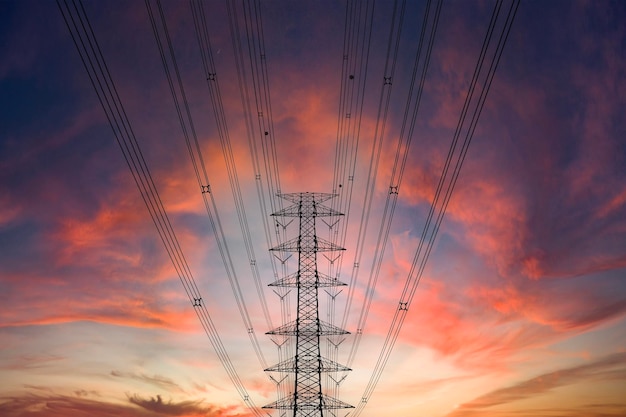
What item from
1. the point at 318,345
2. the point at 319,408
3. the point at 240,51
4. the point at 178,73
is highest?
the point at 240,51

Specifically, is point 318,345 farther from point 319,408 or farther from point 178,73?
point 178,73

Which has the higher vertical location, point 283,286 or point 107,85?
point 283,286

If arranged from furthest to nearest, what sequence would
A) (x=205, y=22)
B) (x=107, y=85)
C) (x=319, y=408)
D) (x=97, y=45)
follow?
1. (x=319, y=408)
2. (x=205, y=22)
3. (x=107, y=85)
4. (x=97, y=45)

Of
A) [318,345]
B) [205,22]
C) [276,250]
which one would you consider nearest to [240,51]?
[205,22]

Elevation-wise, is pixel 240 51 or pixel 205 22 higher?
pixel 240 51

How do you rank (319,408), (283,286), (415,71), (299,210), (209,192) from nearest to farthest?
(415,71)
(209,192)
(319,408)
(283,286)
(299,210)

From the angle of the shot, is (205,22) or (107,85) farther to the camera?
(205,22)

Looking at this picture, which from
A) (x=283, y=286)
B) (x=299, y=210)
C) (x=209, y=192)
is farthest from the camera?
(x=299, y=210)

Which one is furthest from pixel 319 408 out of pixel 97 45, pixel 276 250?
pixel 97 45

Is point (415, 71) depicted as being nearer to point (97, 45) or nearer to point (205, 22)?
point (205, 22)
